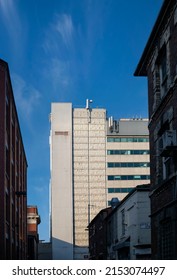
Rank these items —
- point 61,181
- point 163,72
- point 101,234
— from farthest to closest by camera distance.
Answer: point 61,181 → point 101,234 → point 163,72

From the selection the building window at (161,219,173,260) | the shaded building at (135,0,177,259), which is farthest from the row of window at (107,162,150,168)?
the building window at (161,219,173,260)

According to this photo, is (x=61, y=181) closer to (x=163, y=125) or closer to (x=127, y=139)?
(x=127, y=139)

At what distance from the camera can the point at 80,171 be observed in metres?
120

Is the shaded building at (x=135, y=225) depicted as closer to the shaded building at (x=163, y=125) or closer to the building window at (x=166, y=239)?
the shaded building at (x=163, y=125)

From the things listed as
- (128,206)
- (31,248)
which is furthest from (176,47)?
(31,248)

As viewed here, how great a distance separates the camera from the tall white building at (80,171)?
117250 mm

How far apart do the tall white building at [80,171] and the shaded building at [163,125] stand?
96.3 meters

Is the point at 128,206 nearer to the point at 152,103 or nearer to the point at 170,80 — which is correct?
the point at 152,103

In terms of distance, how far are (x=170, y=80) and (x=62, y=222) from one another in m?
103

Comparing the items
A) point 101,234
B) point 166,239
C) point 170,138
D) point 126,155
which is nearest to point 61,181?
point 126,155

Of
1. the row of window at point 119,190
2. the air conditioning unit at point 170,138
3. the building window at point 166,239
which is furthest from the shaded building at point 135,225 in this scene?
the row of window at point 119,190

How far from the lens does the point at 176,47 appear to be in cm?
1664

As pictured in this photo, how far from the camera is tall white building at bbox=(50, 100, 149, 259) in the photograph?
117250 millimetres

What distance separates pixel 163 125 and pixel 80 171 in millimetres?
102053
